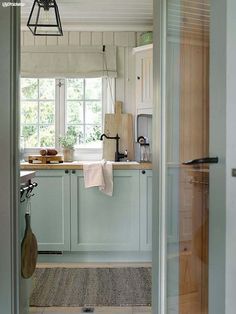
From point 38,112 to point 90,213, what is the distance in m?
1.39

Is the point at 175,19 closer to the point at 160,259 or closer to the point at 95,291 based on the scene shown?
the point at 160,259

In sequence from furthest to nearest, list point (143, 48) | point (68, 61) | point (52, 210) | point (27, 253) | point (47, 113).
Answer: point (47, 113), point (68, 61), point (143, 48), point (52, 210), point (27, 253)

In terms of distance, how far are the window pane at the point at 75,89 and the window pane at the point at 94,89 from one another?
2.6 inches

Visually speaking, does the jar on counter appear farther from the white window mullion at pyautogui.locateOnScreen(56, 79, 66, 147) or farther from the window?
the white window mullion at pyautogui.locateOnScreen(56, 79, 66, 147)

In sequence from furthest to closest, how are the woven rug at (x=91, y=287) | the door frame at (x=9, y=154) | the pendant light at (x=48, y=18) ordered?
the woven rug at (x=91, y=287), the pendant light at (x=48, y=18), the door frame at (x=9, y=154)

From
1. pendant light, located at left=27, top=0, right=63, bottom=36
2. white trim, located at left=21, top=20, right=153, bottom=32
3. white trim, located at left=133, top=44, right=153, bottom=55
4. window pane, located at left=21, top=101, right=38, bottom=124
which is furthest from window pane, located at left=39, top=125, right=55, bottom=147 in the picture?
pendant light, located at left=27, top=0, right=63, bottom=36

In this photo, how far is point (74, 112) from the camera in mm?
3797

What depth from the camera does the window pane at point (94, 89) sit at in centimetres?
379

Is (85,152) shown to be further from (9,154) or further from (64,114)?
(9,154)

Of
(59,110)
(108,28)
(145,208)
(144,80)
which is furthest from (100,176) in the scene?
(108,28)

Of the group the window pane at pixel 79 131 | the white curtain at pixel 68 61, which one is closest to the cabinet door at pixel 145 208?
the window pane at pixel 79 131

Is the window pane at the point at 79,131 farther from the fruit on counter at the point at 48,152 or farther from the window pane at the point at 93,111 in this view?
the fruit on counter at the point at 48,152

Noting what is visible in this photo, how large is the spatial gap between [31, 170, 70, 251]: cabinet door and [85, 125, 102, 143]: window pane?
749mm

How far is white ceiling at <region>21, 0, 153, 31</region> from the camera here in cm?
313
